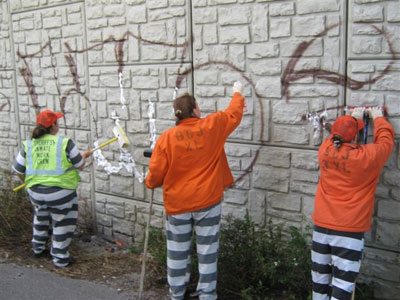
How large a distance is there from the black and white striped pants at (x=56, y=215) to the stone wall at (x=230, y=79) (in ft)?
2.75

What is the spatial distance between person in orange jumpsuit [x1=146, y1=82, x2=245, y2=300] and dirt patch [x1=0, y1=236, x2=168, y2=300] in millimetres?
630

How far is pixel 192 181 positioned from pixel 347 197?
1174 mm

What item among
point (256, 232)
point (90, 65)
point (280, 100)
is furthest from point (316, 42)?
point (90, 65)

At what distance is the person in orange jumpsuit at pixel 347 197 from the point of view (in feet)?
10.8

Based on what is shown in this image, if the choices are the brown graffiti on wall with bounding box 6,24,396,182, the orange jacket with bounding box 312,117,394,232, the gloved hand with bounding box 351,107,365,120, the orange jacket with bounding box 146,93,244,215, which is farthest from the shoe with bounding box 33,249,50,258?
the gloved hand with bounding box 351,107,365,120

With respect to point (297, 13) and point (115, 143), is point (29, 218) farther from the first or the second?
point (297, 13)

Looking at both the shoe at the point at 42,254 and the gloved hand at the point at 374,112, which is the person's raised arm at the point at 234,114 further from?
the shoe at the point at 42,254

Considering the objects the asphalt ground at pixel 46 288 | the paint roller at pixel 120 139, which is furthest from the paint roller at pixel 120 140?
the asphalt ground at pixel 46 288

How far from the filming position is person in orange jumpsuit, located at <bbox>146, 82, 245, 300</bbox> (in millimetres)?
3703

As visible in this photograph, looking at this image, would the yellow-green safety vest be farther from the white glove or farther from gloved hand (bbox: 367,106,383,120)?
gloved hand (bbox: 367,106,383,120)

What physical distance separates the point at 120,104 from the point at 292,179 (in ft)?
7.52

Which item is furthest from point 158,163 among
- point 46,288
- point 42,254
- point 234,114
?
point 42,254

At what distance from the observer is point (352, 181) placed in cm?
330

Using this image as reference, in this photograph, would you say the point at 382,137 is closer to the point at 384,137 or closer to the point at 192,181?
the point at 384,137
